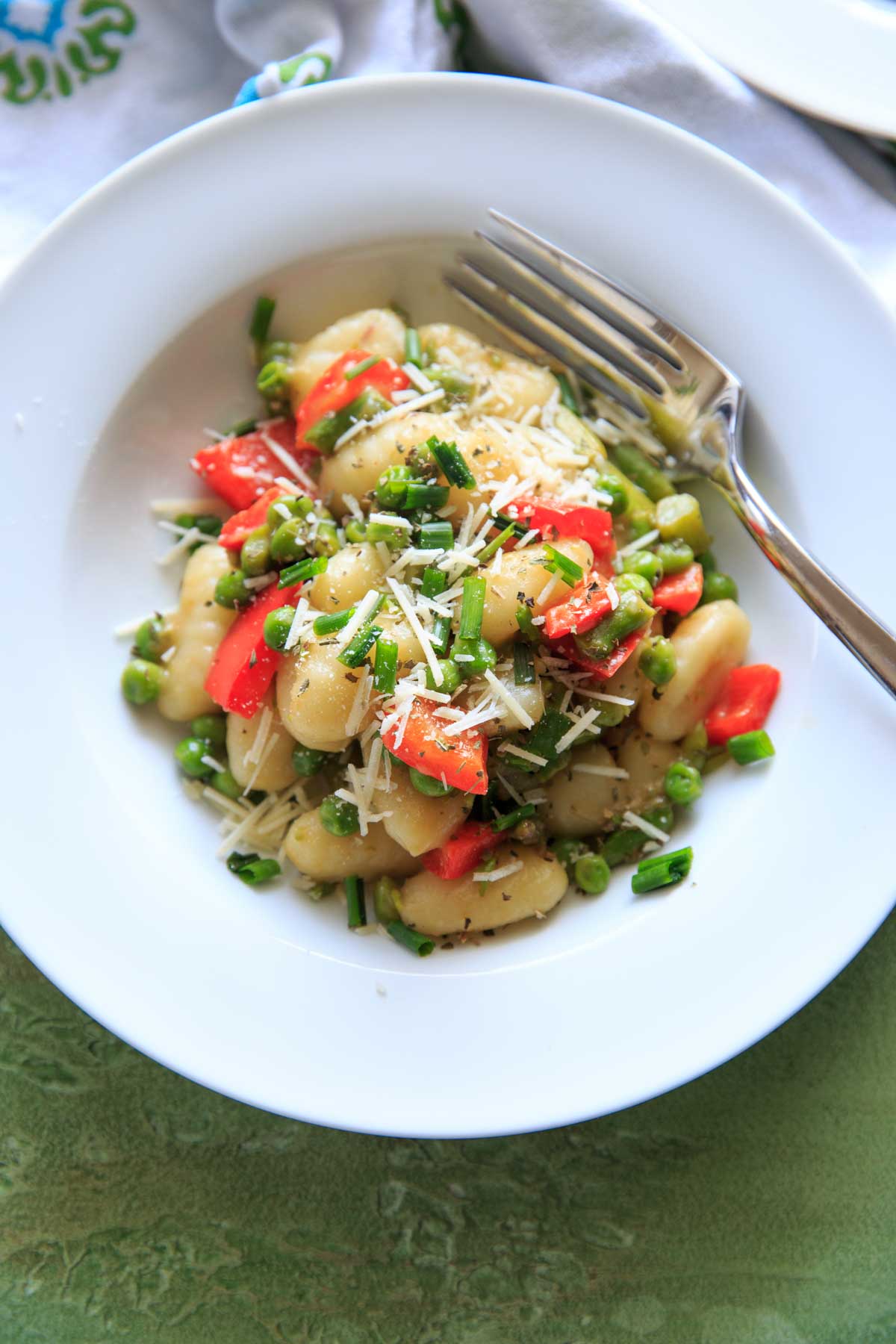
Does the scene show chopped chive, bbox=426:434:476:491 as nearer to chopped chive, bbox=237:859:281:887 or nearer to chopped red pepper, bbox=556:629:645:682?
chopped red pepper, bbox=556:629:645:682

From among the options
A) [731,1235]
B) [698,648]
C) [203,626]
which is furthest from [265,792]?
[731,1235]

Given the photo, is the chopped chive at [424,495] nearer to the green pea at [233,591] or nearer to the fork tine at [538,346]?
the green pea at [233,591]

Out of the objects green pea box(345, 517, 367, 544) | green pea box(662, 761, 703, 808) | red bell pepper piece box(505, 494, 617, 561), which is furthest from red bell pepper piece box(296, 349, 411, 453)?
green pea box(662, 761, 703, 808)

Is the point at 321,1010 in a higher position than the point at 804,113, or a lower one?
lower

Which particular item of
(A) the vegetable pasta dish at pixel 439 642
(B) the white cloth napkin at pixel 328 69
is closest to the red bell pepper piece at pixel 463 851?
(A) the vegetable pasta dish at pixel 439 642

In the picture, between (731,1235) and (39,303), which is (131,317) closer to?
(39,303)

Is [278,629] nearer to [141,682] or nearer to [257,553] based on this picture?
[257,553]
